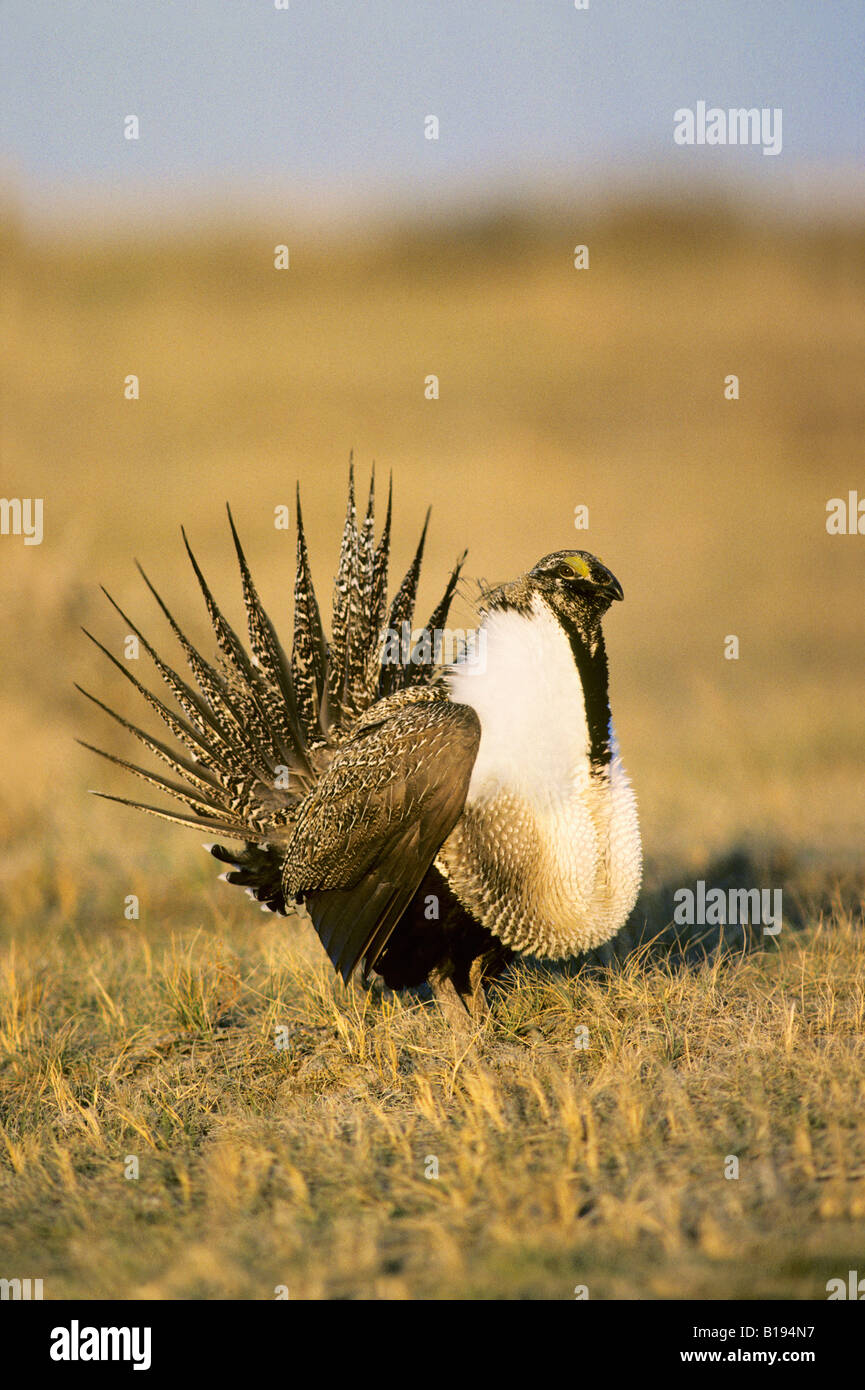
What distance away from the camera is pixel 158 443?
19.1 m

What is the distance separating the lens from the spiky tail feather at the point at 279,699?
4199 millimetres

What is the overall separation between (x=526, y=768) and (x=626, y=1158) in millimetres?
952

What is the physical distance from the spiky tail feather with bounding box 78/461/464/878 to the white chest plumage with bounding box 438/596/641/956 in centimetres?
60

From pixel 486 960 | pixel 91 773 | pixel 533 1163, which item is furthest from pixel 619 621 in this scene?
pixel 533 1163

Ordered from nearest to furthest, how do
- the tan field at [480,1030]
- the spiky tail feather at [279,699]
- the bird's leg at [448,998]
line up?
the tan field at [480,1030] → the bird's leg at [448,998] → the spiky tail feather at [279,699]

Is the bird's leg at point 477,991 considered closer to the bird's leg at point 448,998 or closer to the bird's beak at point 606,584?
the bird's leg at point 448,998

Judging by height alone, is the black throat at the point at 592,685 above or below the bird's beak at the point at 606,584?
below

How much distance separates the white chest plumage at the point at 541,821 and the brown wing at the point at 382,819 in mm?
87

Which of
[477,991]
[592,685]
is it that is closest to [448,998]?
[477,991]

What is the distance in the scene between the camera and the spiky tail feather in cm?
420

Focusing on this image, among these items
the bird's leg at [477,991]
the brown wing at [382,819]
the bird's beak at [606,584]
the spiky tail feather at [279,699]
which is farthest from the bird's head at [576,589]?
the bird's leg at [477,991]

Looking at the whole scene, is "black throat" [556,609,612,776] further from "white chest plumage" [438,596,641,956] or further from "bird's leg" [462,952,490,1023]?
"bird's leg" [462,952,490,1023]

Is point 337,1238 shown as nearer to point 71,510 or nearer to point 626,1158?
point 626,1158

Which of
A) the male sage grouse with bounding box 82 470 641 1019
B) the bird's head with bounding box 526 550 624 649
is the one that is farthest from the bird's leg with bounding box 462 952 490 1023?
the bird's head with bounding box 526 550 624 649
